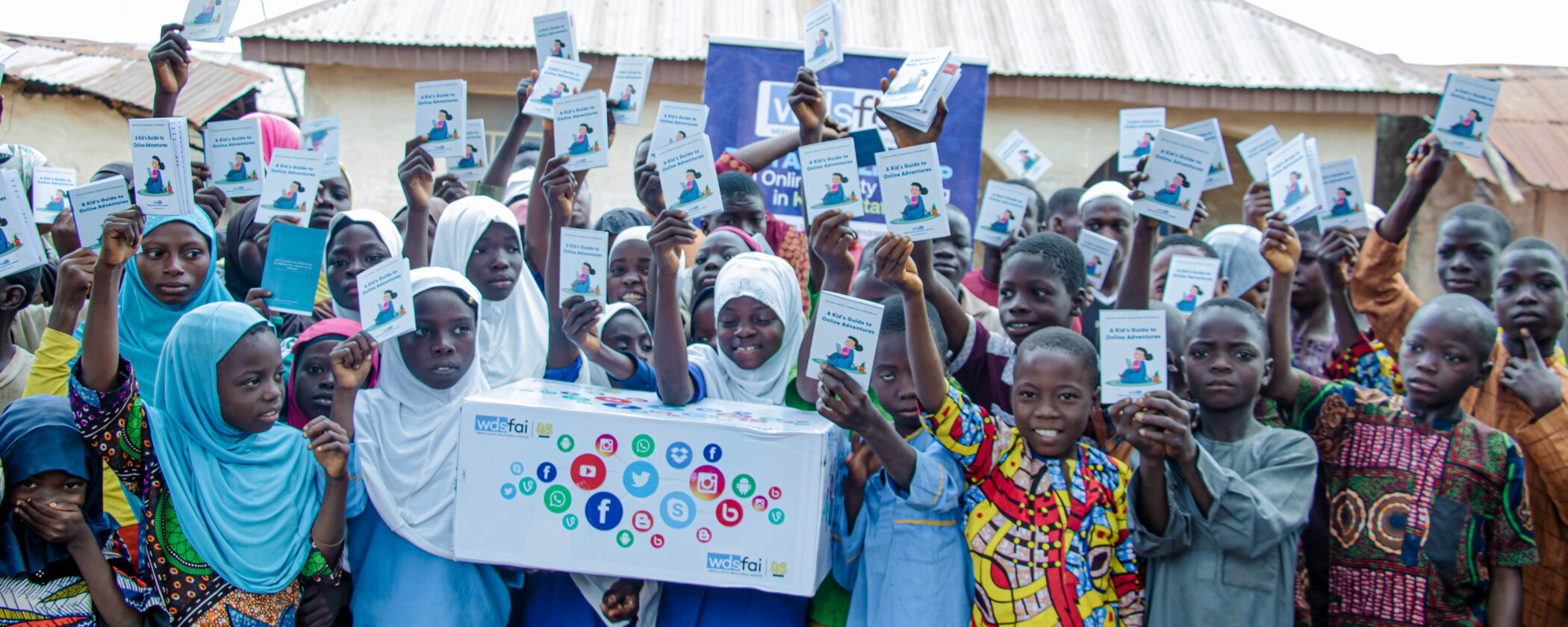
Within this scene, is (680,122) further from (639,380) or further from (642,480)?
(642,480)

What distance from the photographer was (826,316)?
8.74ft

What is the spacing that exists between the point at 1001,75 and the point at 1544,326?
22.5 ft

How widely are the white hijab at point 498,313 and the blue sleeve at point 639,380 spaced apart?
14.4 inches

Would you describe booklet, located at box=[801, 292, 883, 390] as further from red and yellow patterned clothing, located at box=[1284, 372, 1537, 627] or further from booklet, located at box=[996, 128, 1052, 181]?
booklet, located at box=[996, 128, 1052, 181]

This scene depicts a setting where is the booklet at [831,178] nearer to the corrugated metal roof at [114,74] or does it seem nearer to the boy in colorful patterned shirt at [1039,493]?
the boy in colorful patterned shirt at [1039,493]

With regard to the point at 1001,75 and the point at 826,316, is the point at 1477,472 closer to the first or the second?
the point at 826,316

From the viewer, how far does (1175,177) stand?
3.51 meters

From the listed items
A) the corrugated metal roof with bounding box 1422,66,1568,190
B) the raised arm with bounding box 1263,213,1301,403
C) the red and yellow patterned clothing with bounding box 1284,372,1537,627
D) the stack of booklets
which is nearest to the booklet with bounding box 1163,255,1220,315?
the raised arm with bounding box 1263,213,1301,403

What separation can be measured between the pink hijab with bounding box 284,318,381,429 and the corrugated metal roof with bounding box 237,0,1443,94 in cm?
671

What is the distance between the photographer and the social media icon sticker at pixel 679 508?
285 cm

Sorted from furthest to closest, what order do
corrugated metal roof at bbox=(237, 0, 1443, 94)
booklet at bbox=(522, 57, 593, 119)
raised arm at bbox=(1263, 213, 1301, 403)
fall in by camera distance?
corrugated metal roof at bbox=(237, 0, 1443, 94), booklet at bbox=(522, 57, 593, 119), raised arm at bbox=(1263, 213, 1301, 403)

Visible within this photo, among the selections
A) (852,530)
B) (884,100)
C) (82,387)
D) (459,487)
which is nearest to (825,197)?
(884,100)

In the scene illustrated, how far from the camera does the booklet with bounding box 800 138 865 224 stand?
307cm

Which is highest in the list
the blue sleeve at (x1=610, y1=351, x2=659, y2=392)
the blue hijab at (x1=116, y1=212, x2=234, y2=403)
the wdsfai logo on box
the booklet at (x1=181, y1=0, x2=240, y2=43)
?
the booklet at (x1=181, y1=0, x2=240, y2=43)
